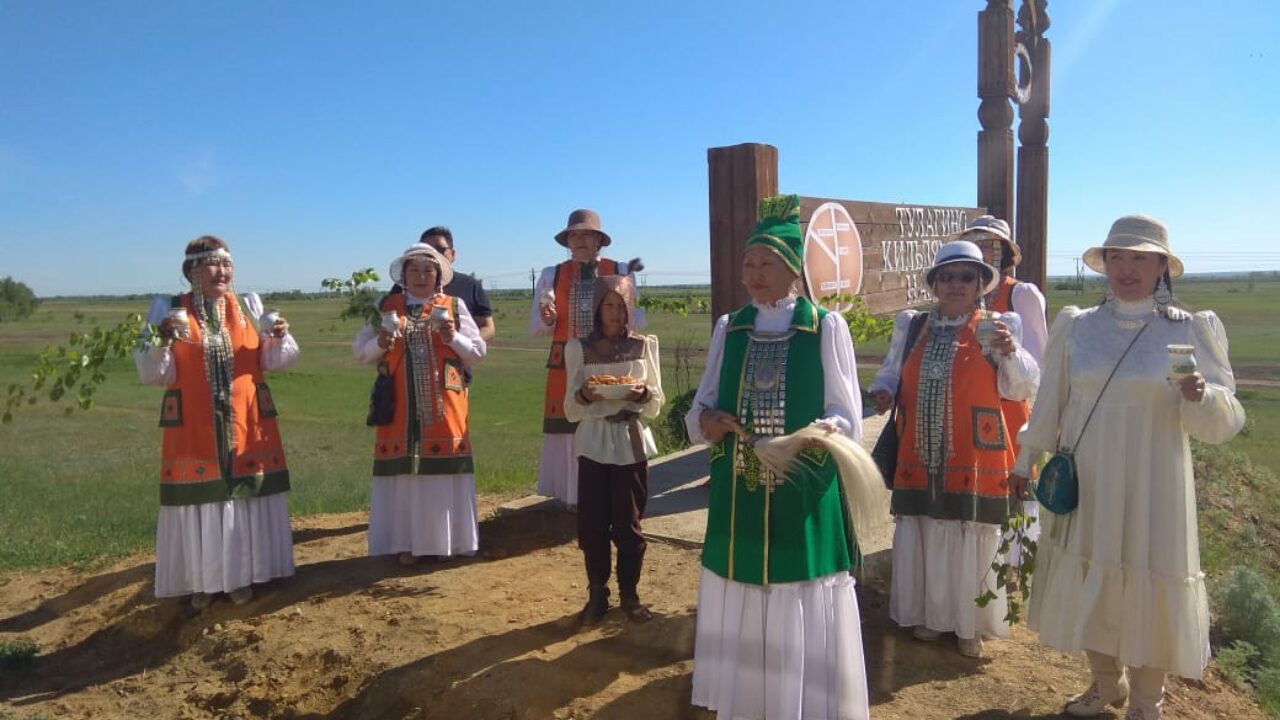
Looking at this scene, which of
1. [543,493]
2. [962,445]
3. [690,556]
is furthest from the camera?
[543,493]

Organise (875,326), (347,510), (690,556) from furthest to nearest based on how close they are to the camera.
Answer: (347,510)
(875,326)
(690,556)

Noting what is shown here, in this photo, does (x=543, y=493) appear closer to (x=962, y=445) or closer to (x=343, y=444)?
(x=962, y=445)

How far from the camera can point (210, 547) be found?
16.6 ft

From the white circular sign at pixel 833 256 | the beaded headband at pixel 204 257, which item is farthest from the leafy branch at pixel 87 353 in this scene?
the white circular sign at pixel 833 256

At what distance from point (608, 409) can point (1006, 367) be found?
1.87 metres

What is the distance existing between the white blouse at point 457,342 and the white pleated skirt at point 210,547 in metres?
1.05

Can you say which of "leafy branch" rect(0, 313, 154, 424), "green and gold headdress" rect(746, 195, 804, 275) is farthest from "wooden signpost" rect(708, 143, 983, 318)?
"leafy branch" rect(0, 313, 154, 424)

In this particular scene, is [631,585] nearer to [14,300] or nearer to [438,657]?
[438,657]

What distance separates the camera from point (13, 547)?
7.00 meters

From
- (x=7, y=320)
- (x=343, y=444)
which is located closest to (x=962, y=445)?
(x=343, y=444)

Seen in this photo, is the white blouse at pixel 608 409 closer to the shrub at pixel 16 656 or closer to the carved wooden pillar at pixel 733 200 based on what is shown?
the carved wooden pillar at pixel 733 200

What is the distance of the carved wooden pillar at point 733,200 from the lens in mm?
5180

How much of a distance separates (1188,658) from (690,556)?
107 inches

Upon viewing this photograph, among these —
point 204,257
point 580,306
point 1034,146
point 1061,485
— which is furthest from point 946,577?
point 1034,146
